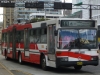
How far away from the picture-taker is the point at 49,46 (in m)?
17.1

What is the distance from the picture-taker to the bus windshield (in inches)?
625

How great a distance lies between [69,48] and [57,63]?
1.01m

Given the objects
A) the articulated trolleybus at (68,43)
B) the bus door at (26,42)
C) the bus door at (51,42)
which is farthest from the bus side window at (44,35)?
the bus door at (26,42)

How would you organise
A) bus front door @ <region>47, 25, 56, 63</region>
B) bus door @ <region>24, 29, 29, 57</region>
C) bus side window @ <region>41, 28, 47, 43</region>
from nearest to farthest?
bus front door @ <region>47, 25, 56, 63</region> → bus side window @ <region>41, 28, 47, 43</region> → bus door @ <region>24, 29, 29, 57</region>

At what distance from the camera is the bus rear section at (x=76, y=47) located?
15.8 metres

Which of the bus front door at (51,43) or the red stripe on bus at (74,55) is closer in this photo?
the red stripe on bus at (74,55)

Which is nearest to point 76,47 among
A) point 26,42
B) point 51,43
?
point 51,43

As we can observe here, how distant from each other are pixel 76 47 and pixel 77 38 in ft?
1.58

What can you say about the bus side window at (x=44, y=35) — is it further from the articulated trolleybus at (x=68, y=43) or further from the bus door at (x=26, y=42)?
the bus door at (x=26, y=42)

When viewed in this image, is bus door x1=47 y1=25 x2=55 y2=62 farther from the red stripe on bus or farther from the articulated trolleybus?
the red stripe on bus

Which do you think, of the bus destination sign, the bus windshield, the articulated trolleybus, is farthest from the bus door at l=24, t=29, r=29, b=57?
the bus windshield

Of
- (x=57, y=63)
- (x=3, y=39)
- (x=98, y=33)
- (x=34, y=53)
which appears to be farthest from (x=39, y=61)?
(x=3, y=39)

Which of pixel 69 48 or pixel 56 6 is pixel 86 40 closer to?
pixel 69 48

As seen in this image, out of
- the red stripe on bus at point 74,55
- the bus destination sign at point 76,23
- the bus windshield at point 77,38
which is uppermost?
the bus destination sign at point 76,23
